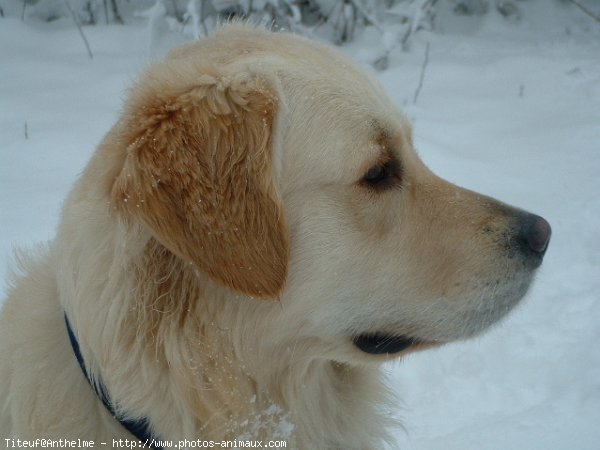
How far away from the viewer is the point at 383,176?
209 cm

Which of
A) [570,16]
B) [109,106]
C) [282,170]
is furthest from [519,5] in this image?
[282,170]

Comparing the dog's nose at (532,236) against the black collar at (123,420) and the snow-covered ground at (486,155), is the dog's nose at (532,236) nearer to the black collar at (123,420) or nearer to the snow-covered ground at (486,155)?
the snow-covered ground at (486,155)

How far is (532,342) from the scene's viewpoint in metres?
3.55

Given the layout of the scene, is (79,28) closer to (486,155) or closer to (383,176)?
(486,155)

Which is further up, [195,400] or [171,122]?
[171,122]

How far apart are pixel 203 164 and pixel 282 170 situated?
12.1 inches

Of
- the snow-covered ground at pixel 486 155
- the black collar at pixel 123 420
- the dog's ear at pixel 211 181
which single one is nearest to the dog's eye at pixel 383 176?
the dog's ear at pixel 211 181

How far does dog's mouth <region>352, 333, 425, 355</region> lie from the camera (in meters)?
2.09

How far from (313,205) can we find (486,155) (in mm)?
3980

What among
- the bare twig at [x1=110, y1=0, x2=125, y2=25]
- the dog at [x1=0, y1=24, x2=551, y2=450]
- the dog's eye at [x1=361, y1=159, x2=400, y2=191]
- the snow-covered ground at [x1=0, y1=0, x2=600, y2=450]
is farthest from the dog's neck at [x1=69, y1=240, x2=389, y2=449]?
the bare twig at [x1=110, y1=0, x2=125, y2=25]

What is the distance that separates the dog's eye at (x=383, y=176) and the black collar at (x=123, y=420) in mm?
1048

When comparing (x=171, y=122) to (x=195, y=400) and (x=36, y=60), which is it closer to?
(x=195, y=400)

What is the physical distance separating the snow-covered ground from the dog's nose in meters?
0.25

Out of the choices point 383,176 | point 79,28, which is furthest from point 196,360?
point 79,28
